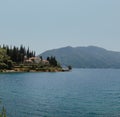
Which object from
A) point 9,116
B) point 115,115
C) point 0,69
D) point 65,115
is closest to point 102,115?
point 115,115

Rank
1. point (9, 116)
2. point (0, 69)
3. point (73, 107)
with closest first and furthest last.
→ 1. point (9, 116)
2. point (73, 107)
3. point (0, 69)

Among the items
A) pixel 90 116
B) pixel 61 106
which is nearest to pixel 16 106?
pixel 61 106

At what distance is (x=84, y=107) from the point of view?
51031 millimetres

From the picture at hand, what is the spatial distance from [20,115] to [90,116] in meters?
10.9

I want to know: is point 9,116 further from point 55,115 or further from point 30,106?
point 30,106

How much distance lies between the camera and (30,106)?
2020 inches

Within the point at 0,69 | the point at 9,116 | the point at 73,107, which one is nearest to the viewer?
the point at 9,116

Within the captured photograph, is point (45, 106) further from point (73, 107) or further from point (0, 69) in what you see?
point (0, 69)

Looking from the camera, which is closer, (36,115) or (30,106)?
(36,115)

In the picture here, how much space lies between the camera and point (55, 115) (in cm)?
4319

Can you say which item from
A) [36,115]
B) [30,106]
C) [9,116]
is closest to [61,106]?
[30,106]

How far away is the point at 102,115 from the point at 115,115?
2.04m

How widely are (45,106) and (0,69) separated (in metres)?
152

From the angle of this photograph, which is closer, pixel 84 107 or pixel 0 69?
pixel 84 107
